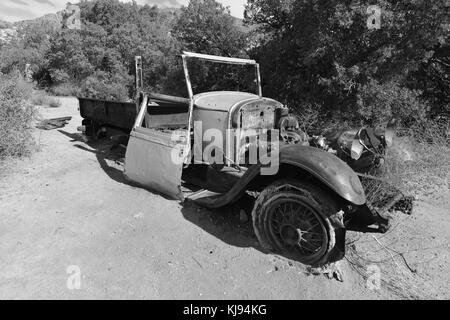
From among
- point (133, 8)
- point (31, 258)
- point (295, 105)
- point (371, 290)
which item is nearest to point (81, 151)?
point (31, 258)

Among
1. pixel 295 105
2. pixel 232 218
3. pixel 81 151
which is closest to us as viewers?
pixel 232 218

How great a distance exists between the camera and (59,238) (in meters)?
3.57

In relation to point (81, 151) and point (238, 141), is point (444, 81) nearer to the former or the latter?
point (238, 141)

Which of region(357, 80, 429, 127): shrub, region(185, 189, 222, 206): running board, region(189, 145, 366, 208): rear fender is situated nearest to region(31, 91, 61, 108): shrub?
region(185, 189, 222, 206): running board

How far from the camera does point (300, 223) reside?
317 centimetres

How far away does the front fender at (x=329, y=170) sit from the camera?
2.86 m

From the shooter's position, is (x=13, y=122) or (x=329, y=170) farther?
(x=13, y=122)

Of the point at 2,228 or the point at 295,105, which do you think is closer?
the point at 2,228

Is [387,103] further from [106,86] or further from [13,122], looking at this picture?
[106,86]

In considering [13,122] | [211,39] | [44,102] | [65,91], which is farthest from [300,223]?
[65,91]

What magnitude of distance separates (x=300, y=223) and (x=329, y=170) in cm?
58

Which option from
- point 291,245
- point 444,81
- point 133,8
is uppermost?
point 133,8

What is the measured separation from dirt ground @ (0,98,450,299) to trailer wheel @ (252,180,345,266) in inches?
6.4

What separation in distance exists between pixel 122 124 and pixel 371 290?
200 inches
